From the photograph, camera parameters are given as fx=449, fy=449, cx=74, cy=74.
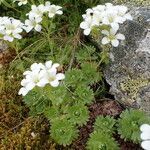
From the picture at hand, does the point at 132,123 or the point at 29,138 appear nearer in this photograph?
the point at 132,123

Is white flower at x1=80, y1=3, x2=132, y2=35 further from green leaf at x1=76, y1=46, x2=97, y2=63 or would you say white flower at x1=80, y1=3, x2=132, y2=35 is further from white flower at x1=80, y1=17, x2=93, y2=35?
green leaf at x1=76, y1=46, x2=97, y2=63

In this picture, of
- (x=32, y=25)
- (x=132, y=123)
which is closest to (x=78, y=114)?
(x=132, y=123)

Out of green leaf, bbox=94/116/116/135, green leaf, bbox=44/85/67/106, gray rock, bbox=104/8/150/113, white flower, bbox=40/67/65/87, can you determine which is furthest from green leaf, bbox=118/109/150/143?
white flower, bbox=40/67/65/87

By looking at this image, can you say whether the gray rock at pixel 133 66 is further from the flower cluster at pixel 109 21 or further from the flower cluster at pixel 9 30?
the flower cluster at pixel 9 30

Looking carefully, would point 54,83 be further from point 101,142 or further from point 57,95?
point 101,142

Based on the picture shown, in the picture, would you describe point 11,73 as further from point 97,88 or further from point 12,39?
point 97,88

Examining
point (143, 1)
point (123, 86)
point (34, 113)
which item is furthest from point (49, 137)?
point (143, 1)
